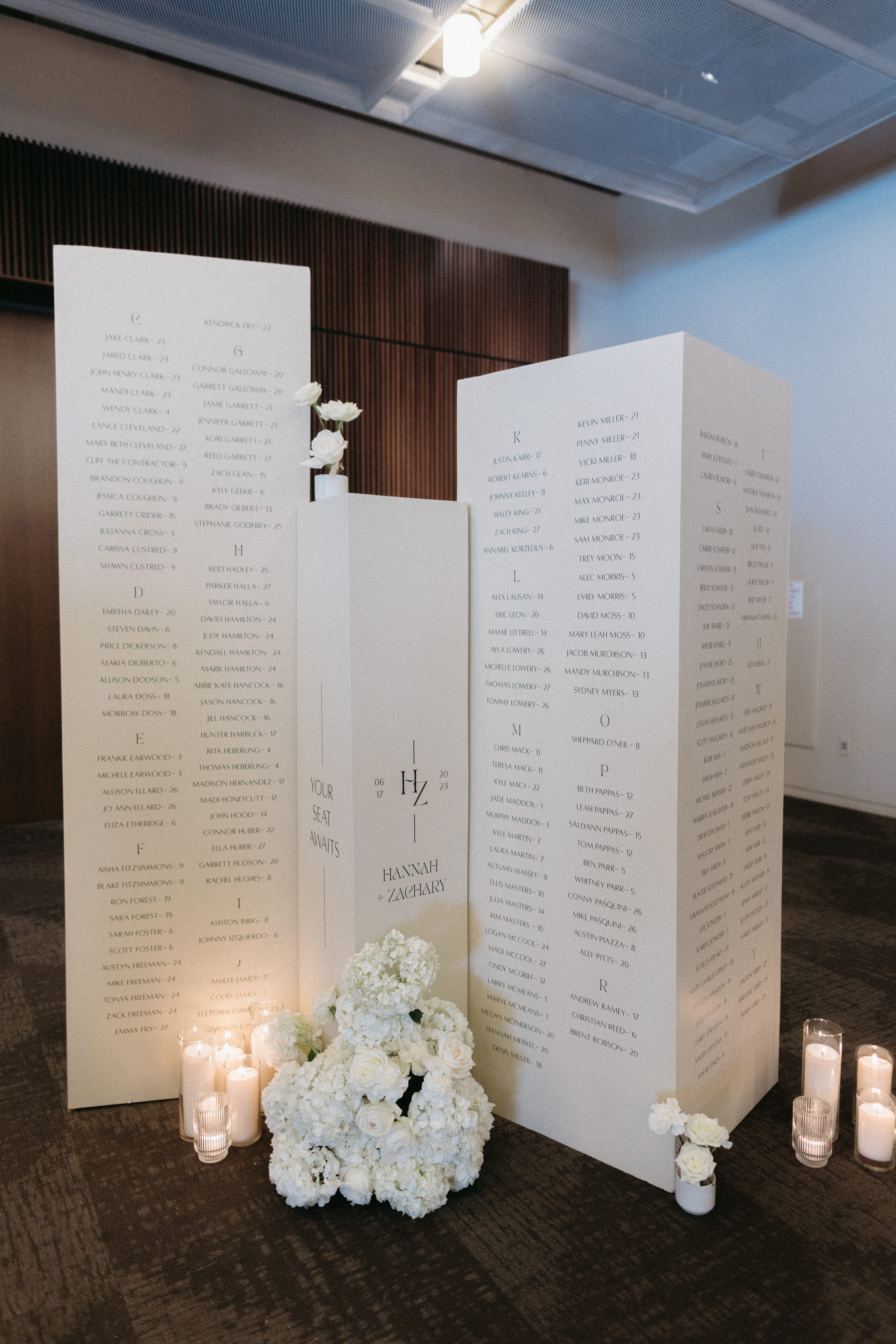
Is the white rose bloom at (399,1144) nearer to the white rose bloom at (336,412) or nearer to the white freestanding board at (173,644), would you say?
the white freestanding board at (173,644)

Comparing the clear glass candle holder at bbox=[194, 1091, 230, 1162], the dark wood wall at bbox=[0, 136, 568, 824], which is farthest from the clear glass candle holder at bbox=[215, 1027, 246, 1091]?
the dark wood wall at bbox=[0, 136, 568, 824]

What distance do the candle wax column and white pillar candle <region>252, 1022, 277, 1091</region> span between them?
1.24m

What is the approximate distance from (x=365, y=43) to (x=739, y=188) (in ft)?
7.97

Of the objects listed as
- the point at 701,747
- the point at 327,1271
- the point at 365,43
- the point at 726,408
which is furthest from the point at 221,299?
the point at 365,43

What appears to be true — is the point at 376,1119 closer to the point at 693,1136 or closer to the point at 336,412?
the point at 693,1136

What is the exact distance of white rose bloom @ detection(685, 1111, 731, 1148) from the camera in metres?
1.76

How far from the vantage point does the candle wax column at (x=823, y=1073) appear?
2070 mm

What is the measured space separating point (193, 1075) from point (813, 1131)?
1377 millimetres

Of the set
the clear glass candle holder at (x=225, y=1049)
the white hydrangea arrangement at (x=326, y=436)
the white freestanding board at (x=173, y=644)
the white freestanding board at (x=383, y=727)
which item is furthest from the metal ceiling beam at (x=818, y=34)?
the clear glass candle holder at (x=225, y=1049)

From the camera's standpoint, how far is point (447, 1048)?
6.17ft

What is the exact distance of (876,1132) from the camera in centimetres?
197

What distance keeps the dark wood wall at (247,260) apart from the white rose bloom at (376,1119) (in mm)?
3630

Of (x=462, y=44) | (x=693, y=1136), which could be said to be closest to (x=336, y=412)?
(x=693, y=1136)

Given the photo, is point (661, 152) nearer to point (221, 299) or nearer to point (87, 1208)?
point (221, 299)
